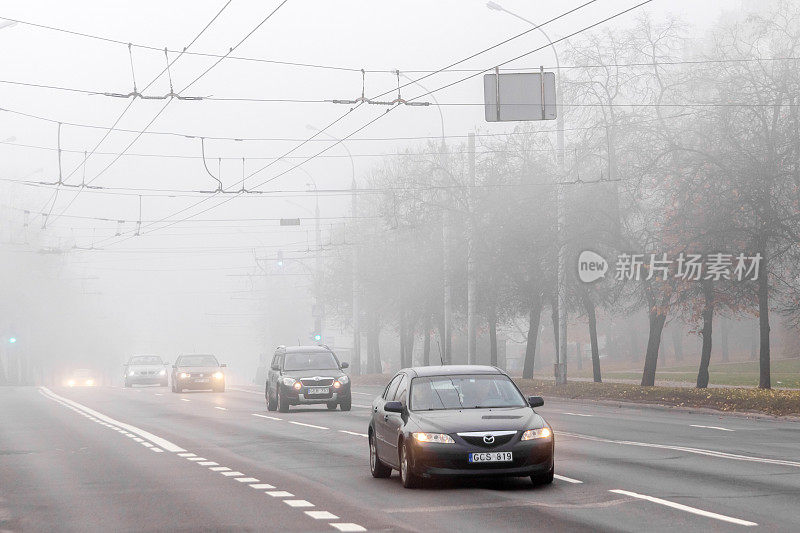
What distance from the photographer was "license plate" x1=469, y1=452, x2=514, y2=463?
14.2 meters

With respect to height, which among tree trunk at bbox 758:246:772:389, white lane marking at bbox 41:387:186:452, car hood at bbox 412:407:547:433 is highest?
tree trunk at bbox 758:246:772:389

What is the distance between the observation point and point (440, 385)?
52.3 ft

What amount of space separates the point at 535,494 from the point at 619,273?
29.5 meters

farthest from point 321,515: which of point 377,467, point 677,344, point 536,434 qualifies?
point 677,344

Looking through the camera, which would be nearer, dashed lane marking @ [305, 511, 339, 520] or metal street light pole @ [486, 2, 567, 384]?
dashed lane marking @ [305, 511, 339, 520]

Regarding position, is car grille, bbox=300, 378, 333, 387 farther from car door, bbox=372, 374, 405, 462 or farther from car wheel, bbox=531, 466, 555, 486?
car wheel, bbox=531, 466, 555, 486

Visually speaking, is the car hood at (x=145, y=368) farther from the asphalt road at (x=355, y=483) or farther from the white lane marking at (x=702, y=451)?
the white lane marking at (x=702, y=451)

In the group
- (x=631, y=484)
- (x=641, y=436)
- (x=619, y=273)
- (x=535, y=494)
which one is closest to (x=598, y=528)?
(x=535, y=494)

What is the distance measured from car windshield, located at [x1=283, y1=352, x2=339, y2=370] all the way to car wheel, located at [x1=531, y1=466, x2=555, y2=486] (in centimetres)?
2157

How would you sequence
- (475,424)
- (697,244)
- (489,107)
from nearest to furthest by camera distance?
(475,424), (489,107), (697,244)

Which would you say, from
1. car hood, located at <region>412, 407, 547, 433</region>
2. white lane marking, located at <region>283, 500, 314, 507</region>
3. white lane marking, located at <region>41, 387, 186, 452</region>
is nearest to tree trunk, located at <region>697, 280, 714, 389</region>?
white lane marking, located at <region>41, 387, 186, 452</region>

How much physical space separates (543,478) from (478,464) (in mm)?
928

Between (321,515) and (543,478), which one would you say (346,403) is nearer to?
(543,478)

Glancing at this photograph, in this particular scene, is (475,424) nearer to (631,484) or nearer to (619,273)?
(631,484)
